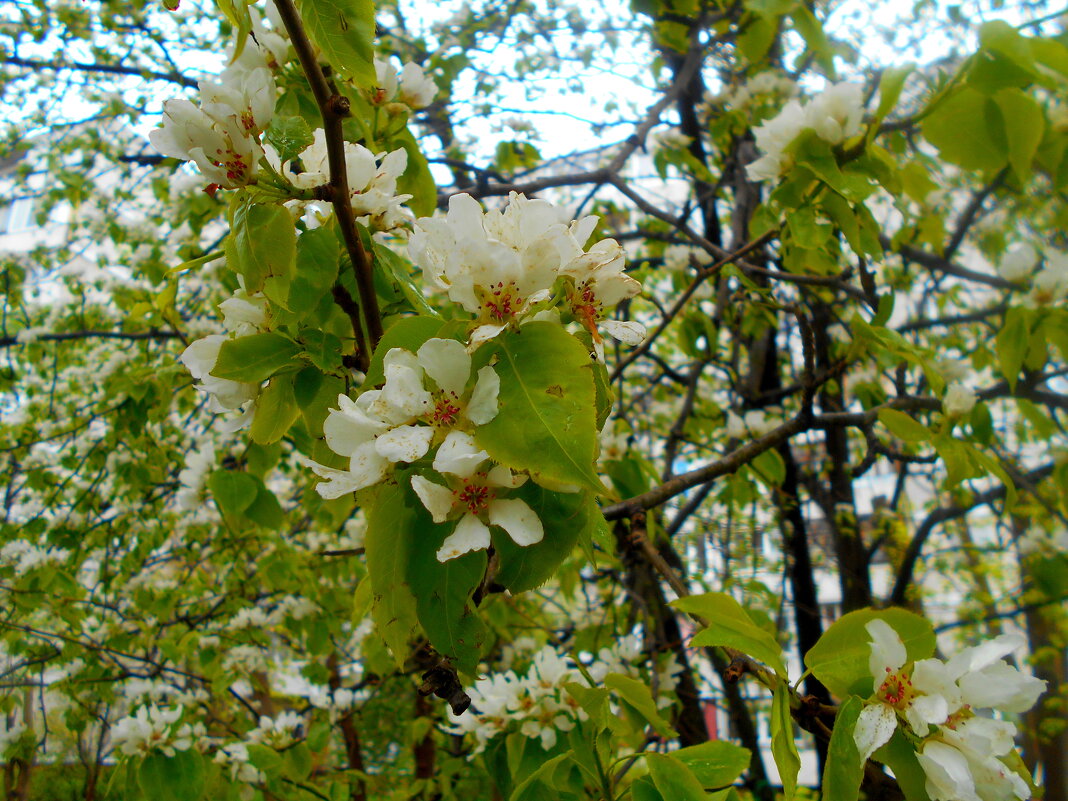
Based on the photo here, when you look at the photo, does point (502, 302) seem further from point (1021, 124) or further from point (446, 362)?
point (1021, 124)

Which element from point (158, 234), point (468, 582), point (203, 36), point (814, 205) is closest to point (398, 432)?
point (468, 582)

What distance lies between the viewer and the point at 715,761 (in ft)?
2.60

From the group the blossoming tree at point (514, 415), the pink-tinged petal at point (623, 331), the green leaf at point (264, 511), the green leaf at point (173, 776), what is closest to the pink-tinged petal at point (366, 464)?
the blossoming tree at point (514, 415)

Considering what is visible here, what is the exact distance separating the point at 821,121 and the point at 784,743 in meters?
0.92

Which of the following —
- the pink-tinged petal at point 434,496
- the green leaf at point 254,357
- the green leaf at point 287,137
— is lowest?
the pink-tinged petal at point 434,496

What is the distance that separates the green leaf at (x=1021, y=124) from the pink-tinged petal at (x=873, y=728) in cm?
79

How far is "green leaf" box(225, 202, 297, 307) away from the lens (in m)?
0.65

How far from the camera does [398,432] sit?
590 mm

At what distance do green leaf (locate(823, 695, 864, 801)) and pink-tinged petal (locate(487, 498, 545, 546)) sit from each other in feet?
1.01

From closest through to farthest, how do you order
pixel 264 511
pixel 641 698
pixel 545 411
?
1. pixel 545 411
2. pixel 641 698
3. pixel 264 511

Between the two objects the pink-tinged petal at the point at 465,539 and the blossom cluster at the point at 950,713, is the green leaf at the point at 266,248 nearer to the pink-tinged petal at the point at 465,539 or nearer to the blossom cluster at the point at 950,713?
the pink-tinged petal at the point at 465,539

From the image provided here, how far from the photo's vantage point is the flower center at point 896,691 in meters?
0.66

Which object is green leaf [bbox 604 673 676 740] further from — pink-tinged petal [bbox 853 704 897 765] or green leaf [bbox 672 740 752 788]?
pink-tinged petal [bbox 853 704 897 765]

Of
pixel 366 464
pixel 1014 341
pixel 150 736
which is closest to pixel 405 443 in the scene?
pixel 366 464
